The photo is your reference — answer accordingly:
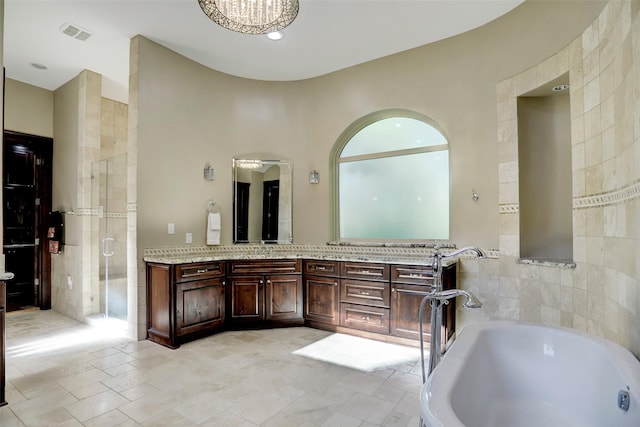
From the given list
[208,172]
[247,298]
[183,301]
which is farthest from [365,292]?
[208,172]

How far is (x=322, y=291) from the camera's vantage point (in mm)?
3867

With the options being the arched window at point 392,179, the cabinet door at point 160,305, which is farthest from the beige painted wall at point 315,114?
the cabinet door at point 160,305

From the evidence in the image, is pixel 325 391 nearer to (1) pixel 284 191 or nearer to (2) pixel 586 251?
(2) pixel 586 251

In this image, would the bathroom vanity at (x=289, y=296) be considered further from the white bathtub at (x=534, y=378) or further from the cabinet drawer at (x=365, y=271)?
the white bathtub at (x=534, y=378)

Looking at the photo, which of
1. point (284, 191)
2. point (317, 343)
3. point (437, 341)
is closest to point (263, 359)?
point (317, 343)

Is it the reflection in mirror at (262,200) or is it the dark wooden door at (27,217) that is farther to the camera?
the dark wooden door at (27,217)

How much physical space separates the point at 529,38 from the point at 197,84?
137 inches

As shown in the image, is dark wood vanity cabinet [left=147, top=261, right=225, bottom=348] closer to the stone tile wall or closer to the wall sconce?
the wall sconce

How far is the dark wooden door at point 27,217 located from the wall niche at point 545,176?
19.6 feet

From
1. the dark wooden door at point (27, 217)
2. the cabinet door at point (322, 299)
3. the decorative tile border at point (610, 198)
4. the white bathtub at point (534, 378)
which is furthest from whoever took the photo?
the dark wooden door at point (27, 217)

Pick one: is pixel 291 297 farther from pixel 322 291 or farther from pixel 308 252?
pixel 308 252

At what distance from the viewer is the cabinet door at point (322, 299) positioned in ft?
12.4

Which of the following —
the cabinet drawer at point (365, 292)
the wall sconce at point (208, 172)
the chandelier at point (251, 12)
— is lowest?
the cabinet drawer at point (365, 292)

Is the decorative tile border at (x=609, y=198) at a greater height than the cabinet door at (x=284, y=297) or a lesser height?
greater
